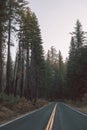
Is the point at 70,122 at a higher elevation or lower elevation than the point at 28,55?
lower

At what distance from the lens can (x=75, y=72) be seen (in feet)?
218

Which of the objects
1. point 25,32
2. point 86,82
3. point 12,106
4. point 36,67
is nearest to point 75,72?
point 86,82

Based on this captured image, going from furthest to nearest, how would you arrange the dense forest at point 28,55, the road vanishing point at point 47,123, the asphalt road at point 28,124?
the dense forest at point 28,55 → the road vanishing point at point 47,123 → the asphalt road at point 28,124

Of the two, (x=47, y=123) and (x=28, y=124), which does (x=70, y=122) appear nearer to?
(x=47, y=123)

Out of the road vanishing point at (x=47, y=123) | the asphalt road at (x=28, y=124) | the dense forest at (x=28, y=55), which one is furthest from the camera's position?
the dense forest at (x=28, y=55)

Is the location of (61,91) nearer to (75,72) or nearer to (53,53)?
(53,53)

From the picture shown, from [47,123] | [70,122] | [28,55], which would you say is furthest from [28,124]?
[28,55]

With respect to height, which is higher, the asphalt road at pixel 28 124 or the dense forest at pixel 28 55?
the dense forest at pixel 28 55

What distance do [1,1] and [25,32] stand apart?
20.1 meters

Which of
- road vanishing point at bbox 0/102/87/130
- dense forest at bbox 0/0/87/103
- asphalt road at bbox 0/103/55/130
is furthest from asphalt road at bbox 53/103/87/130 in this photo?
dense forest at bbox 0/0/87/103

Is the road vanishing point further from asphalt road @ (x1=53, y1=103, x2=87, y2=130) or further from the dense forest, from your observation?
the dense forest

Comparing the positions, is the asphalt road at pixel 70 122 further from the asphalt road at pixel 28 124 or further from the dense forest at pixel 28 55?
the dense forest at pixel 28 55

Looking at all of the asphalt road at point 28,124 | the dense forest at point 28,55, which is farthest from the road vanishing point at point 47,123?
the dense forest at point 28,55

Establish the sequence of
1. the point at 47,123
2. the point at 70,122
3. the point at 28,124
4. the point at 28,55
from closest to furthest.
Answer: the point at 28,124
the point at 47,123
the point at 70,122
the point at 28,55
